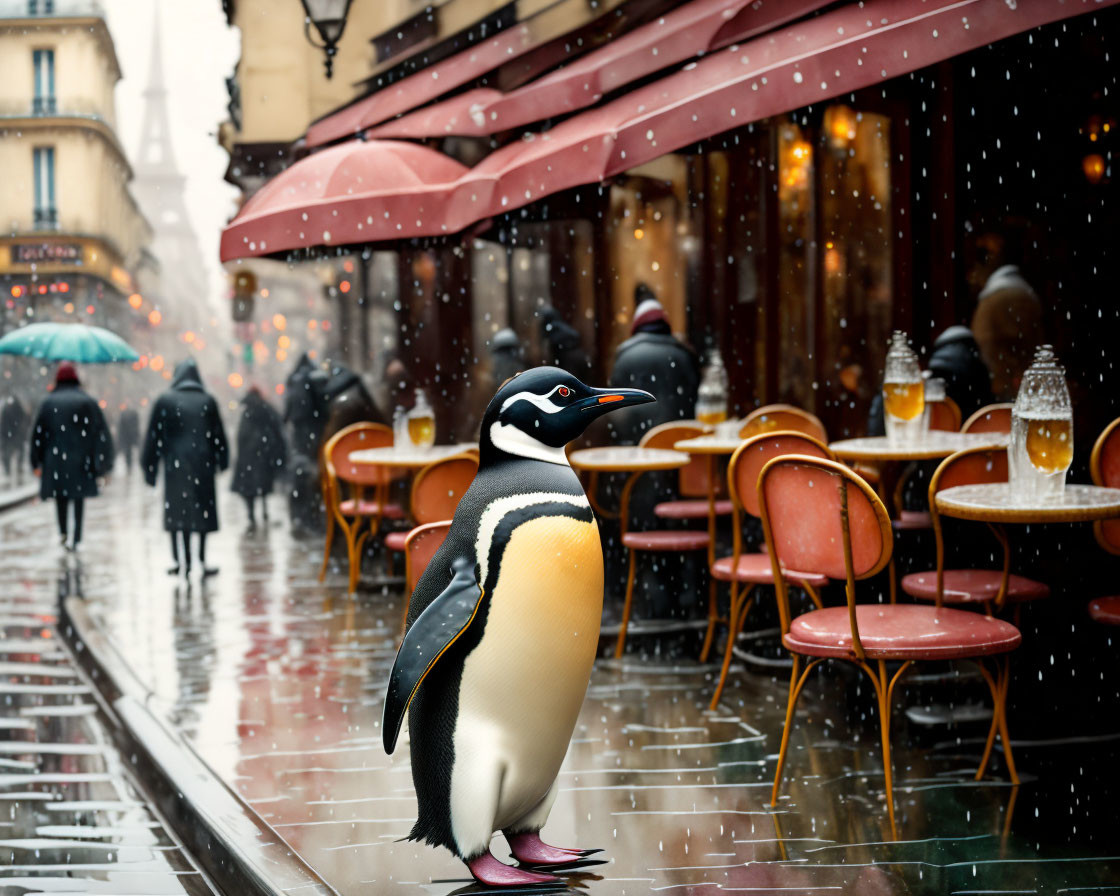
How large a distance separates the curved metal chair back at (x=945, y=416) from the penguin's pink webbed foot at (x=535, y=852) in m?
3.64

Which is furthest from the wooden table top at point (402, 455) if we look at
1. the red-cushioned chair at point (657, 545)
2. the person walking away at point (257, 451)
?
the person walking away at point (257, 451)

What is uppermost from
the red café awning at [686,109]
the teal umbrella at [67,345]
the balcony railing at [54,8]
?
the balcony railing at [54,8]

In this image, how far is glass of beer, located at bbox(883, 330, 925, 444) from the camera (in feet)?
16.4

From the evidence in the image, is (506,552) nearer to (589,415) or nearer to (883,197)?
(589,415)

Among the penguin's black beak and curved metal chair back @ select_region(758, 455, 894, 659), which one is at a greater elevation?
the penguin's black beak

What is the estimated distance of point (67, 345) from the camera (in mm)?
13156

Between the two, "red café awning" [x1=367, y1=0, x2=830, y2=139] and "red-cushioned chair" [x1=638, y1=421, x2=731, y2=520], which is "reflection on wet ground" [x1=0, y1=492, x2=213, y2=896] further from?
"red café awning" [x1=367, y1=0, x2=830, y2=139]

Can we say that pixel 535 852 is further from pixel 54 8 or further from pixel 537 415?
pixel 54 8

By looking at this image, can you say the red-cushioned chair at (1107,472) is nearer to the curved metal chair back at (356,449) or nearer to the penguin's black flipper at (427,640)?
the penguin's black flipper at (427,640)

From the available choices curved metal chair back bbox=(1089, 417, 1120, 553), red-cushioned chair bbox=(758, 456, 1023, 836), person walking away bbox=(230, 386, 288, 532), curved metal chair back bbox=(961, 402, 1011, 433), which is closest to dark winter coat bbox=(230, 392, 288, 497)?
person walking away bbox=(230, 386, 288, 532)

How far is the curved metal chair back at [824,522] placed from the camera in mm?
3646

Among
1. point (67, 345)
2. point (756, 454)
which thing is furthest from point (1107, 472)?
point (67, 345)

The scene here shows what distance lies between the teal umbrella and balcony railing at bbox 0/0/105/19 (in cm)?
2989

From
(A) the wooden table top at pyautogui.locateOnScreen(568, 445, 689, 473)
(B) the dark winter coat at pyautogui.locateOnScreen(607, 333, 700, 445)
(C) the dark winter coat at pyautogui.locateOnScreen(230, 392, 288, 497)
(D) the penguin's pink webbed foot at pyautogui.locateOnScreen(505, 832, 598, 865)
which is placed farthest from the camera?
(C) the dark winter coat at pyautogui.locateOnScreen(230, 392, 288, 497)
